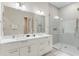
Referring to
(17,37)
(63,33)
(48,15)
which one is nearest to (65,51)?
(63,33)

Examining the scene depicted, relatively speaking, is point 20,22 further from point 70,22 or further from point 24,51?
point 70,22

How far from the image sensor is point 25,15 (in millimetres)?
1905

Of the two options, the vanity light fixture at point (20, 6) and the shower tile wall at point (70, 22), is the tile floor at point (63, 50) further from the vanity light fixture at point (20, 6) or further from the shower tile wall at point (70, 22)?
the vanity light fixture at point (20, 6)

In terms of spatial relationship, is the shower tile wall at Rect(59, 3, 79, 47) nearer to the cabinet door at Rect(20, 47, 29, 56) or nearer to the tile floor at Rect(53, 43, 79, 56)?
the tile floor at Rect(53, 43, 79, 56)

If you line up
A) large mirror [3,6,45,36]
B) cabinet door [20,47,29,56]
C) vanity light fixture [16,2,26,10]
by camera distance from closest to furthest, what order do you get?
cabinet door [20,47,29,56] → large mirror [3,6,45,36] → vanity light fixture [16,2,26,10]

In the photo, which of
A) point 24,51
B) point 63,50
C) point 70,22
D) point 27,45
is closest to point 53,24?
point 70,22

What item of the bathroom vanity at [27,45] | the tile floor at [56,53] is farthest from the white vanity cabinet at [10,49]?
the tile floor at [56,53]

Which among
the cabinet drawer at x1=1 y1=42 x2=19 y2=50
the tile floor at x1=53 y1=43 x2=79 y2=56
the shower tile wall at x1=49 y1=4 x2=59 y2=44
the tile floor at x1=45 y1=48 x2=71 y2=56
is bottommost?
the tile floor at x1=45 y1=48 x2=71 y2=56

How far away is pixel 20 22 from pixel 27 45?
0.53m

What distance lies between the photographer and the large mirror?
5.82 feet

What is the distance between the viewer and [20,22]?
1844 mm

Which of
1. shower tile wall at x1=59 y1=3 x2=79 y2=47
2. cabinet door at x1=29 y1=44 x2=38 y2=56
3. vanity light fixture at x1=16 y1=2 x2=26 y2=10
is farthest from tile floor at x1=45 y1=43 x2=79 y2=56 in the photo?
vanity light fixture at x1=16 y1=2 x2=26 y2=10

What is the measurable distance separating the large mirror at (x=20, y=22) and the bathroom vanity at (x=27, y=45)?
0.47 feet

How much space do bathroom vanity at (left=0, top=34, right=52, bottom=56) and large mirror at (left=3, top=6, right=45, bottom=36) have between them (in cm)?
14
